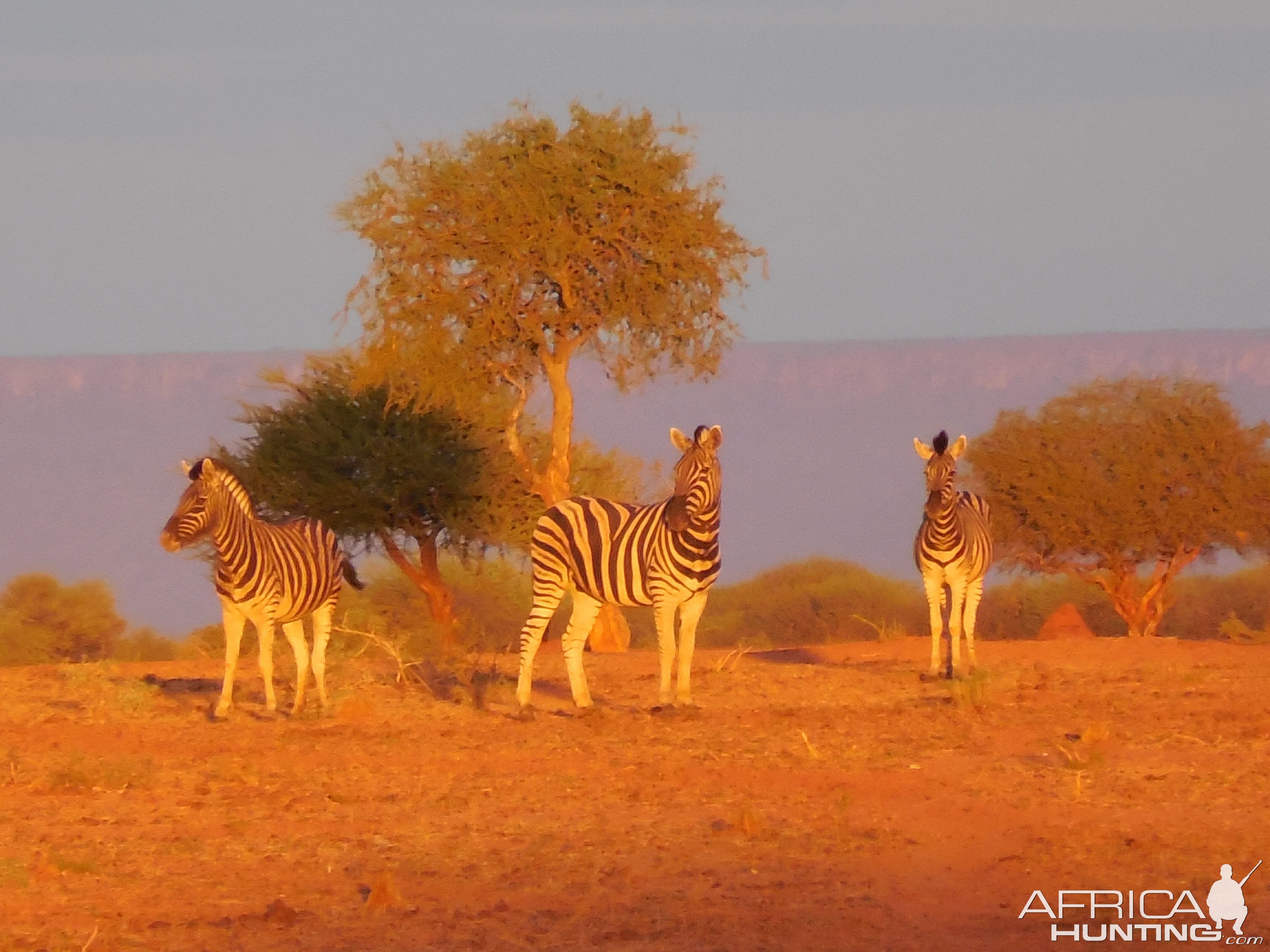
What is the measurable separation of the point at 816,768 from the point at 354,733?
4.00 meters

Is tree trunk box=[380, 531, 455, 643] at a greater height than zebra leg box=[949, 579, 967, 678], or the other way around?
tree trunk box=[380, 531, 455, 643]

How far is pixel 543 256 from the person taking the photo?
21453 mm

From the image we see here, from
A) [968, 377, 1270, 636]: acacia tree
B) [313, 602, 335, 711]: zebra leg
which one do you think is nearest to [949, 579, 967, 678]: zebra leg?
[313, 602, 335, 711]: zebra leg

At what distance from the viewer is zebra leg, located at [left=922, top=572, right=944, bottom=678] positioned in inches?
651

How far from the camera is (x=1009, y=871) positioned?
7.86 m

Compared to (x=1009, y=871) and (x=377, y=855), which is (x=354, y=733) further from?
(x=1009, y=871)

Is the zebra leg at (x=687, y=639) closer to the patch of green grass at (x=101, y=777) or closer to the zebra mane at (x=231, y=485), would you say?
Result: the zebra mane at (x=231, y=485)

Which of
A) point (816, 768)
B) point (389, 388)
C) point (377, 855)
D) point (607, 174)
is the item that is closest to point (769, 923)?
point (377, 855)

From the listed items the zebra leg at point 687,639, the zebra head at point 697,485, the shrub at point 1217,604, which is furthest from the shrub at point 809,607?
the zebra head at point 697,485

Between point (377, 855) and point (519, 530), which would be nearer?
point (377, 855)

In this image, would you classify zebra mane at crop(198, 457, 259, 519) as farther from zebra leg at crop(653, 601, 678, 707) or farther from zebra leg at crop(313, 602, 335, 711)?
zebra leg at crop(653, 601, 678, 707)

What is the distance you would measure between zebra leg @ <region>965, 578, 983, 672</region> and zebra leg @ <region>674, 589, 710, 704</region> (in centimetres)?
373

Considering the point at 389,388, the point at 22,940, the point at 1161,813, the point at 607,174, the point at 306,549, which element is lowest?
the point at 22,940

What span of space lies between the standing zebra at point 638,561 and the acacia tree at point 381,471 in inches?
422
